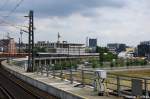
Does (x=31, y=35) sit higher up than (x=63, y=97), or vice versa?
(x=31, y=35)

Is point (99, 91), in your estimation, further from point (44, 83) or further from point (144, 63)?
point (144, 63)

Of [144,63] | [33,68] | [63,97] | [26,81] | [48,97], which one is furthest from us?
[144,63]

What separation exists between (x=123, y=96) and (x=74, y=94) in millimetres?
3050

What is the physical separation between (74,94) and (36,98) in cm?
657

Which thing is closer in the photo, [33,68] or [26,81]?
[26,81]

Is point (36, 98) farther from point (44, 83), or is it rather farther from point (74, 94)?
point (74, 94)

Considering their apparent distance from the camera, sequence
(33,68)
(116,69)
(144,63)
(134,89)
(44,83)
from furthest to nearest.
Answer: (144,63), (116,69), (33,68), (44,83), (134,89)

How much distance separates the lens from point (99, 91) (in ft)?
77.4

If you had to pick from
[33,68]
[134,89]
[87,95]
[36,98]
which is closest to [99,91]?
[87,95]

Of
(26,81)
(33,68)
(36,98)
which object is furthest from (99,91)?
(33,68)

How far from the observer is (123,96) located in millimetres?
21922

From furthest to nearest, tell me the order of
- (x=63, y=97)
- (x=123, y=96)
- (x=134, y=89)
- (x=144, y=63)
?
(x=144, y=63), (x=63, y=97), (x=123, y=96), (x=134, y=89)

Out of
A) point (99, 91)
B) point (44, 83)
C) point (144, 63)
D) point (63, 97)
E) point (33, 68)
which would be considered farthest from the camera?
point (144, 63)

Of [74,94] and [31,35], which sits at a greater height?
[31,35]
